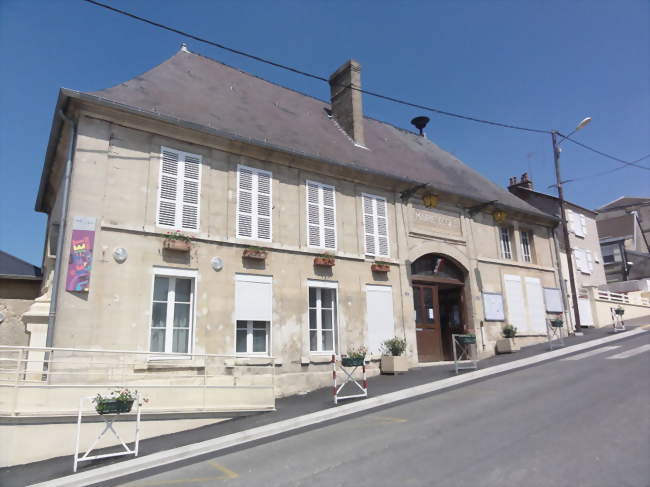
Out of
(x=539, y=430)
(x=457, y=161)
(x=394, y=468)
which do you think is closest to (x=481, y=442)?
(x=539, y=430)

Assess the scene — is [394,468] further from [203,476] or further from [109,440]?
[109,440]

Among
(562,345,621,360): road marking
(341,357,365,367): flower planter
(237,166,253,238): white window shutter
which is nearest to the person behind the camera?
(341,357,365,367): flower planter

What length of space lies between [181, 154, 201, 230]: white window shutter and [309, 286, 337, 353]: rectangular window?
3.51 metres

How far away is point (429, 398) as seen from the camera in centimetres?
871

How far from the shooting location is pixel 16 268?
40.3ft

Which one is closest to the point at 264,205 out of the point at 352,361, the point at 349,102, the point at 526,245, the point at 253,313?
the point at 253,313

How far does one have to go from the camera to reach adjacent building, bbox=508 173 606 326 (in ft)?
70.2

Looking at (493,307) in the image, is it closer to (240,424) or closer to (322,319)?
(322,319)

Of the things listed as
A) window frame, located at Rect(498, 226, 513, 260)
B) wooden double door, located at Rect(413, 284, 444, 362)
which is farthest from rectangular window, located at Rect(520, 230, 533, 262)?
wooden double door, located at Rect(413, 284, 444, 362)

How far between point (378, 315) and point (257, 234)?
13.8 ft

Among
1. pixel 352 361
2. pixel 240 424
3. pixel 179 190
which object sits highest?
pixel 179 190

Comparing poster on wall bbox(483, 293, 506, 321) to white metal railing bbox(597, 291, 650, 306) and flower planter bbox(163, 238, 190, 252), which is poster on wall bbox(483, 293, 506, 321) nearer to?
white metal railing bbox(597, 291, 650, 306)

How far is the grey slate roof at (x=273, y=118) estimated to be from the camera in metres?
11.1

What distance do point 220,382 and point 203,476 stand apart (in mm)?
4233
